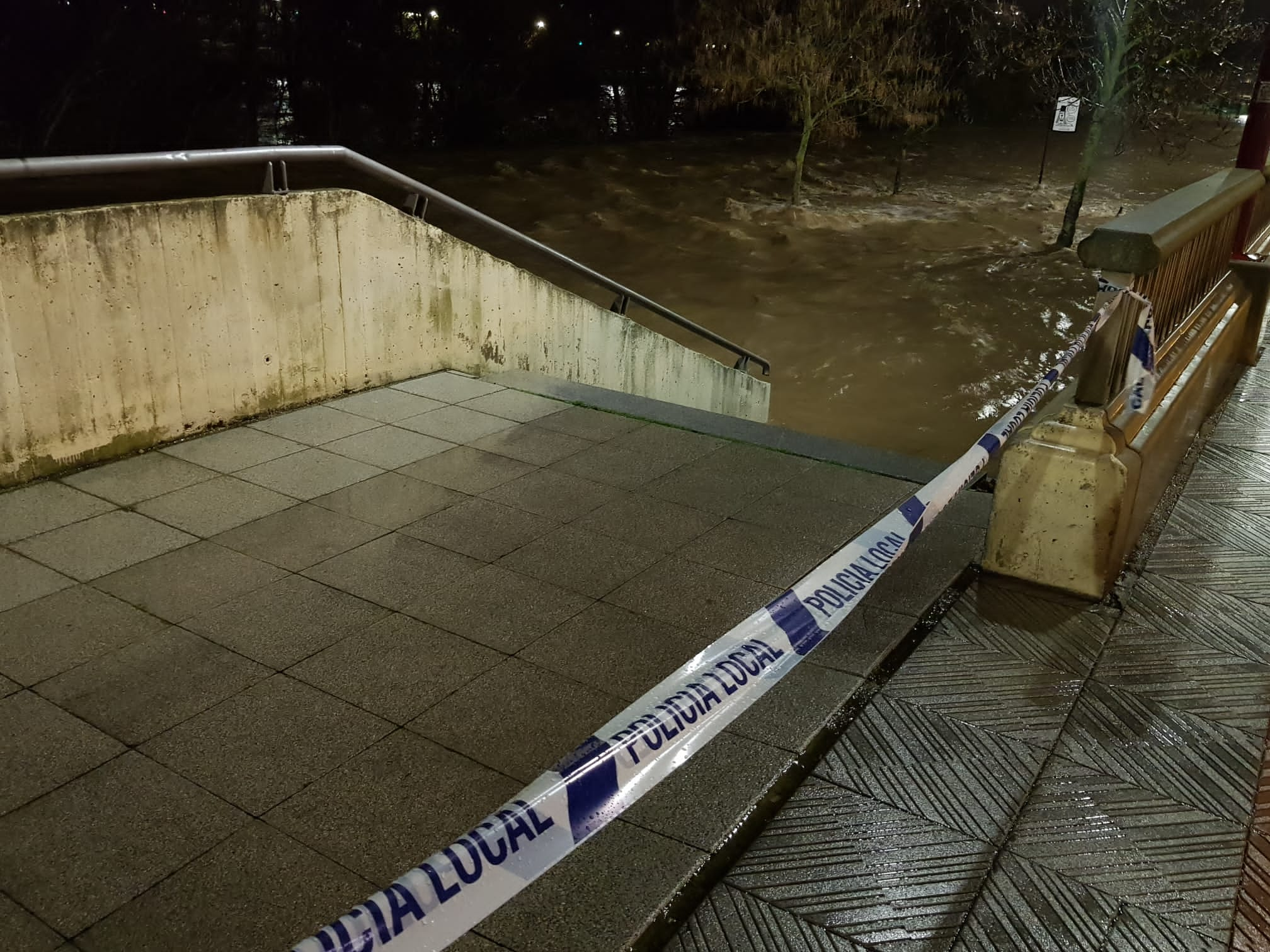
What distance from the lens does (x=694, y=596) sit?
169 inches

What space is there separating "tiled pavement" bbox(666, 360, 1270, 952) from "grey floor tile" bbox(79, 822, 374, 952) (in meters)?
0.94

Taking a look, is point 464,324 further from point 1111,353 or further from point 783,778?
point 783,778

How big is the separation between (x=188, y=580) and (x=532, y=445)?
2.29 metres

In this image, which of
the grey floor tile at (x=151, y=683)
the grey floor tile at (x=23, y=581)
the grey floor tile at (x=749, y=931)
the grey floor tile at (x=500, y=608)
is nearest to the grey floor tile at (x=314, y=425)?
the grey floor tile at (x=23, y=581)

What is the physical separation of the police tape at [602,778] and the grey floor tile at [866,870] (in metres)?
0.42

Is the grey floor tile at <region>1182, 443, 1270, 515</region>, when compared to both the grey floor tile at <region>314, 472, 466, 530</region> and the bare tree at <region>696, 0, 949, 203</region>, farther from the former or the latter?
the bare tree at <region>696, 0, 949, 203</region>

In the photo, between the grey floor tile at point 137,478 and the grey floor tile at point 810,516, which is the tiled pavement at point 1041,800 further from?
the grey floor tile at point 137,478

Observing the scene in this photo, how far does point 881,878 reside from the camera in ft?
→ 9.02

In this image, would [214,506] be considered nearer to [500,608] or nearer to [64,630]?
[64,630]

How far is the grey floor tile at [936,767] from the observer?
9.94 ft

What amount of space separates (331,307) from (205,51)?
19136 mm

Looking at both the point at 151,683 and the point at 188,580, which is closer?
the point at 151,683

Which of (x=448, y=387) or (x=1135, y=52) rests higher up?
(x=1135, y=52)

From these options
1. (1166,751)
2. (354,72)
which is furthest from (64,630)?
(354,72)
